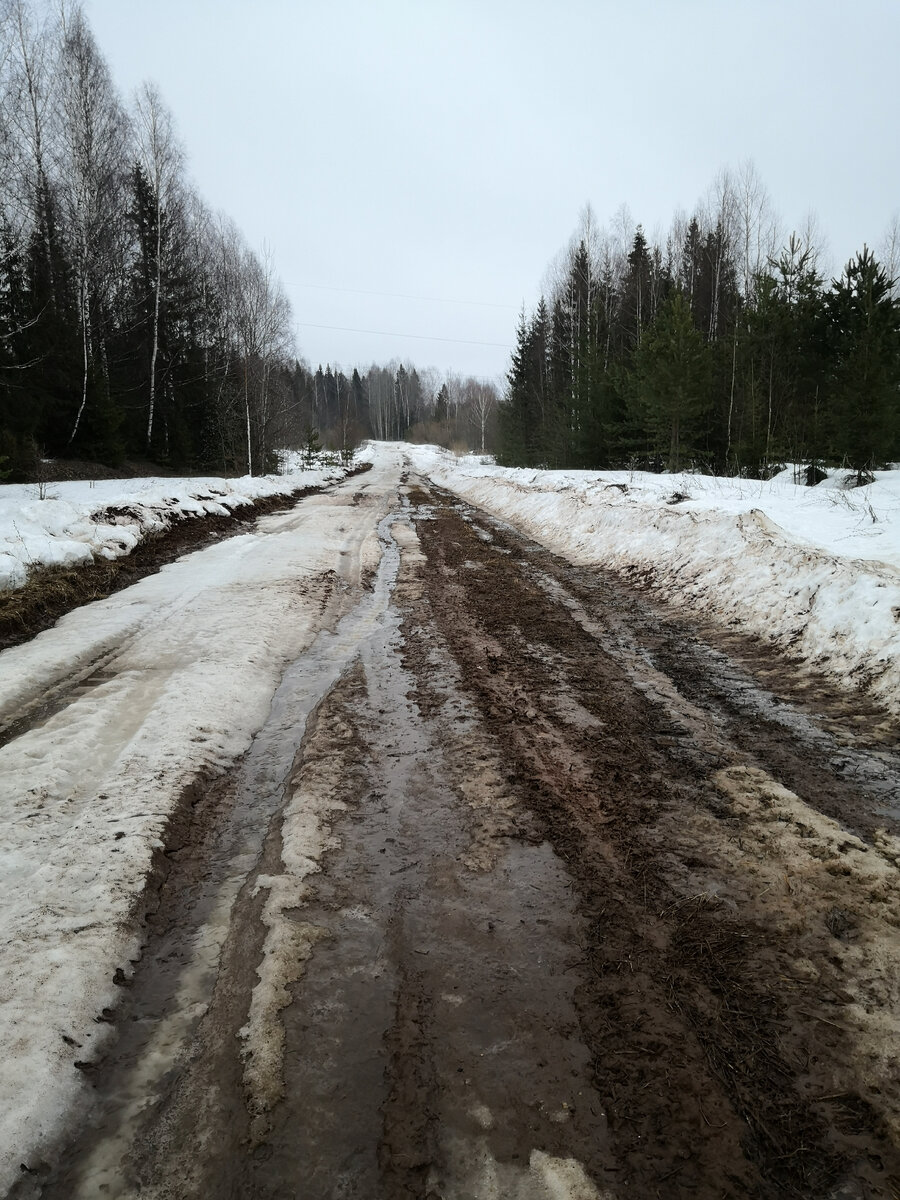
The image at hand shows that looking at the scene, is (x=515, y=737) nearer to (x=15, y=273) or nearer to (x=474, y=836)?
(x=474, y=836)

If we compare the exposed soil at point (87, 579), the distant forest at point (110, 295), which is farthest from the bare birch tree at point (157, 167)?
the exposed soil at point (87, 579)

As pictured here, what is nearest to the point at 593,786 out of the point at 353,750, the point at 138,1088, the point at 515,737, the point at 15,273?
the point at 515,737

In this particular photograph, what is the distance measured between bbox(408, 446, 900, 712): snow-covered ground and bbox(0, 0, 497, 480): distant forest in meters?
12.7

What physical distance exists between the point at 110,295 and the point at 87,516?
19.8 m

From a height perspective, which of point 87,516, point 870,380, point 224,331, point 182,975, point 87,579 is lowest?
point 182,975

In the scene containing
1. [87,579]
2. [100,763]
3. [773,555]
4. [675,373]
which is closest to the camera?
[100,763]

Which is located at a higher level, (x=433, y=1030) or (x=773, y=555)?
(x=773, y=555)

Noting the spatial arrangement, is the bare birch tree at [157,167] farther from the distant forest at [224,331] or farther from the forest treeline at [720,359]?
the forest treeline at [720,359]

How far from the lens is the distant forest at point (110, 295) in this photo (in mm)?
16578

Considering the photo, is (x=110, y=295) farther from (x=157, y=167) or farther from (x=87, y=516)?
(x=87, y=516)

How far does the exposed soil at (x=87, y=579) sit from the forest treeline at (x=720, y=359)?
1435 cm

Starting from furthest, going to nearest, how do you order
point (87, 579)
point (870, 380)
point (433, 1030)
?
point (870, 380), point (87, 579), point (433, 1030)

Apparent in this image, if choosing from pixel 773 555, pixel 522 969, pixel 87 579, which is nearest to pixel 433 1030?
pixel 522 969

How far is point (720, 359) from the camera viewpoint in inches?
852
